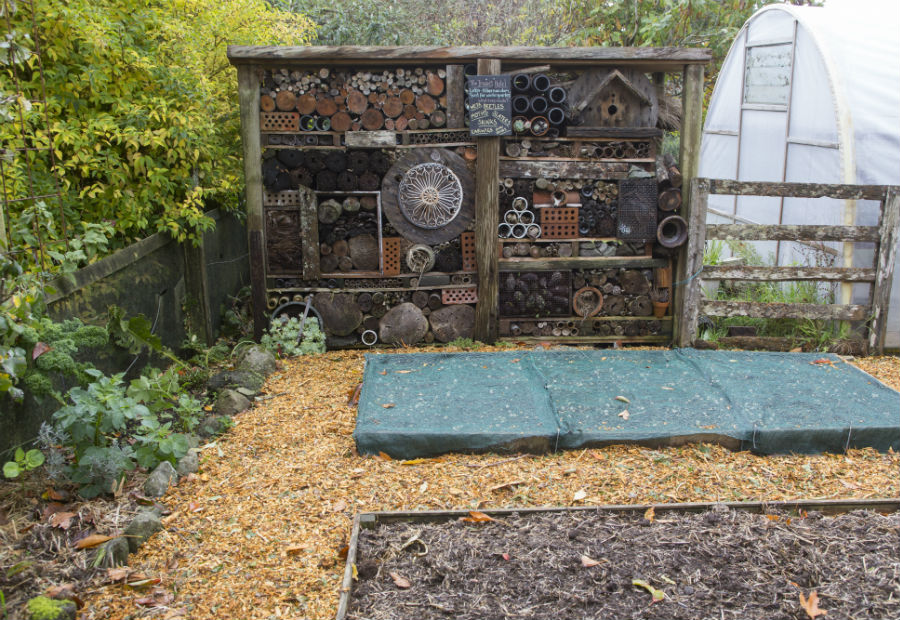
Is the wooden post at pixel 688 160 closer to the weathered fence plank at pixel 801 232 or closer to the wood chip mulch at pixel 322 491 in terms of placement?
the weathered fence plank at pixel 801 232

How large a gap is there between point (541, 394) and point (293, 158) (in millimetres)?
3091

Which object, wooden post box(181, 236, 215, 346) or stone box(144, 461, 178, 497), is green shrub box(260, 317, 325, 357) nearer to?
wooden post box(181, 236, 215, 346)

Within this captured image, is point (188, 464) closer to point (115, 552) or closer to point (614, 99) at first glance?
point (115, 552)

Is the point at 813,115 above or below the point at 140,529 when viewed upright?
above

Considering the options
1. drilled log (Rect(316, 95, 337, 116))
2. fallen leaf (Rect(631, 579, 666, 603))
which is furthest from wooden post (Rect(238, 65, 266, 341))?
fallen leaf (Rect(631, 579, 666, 603))

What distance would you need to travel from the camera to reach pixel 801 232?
6332 millimetres

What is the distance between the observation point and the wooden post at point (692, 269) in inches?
256

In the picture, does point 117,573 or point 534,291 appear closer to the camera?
point 117,573

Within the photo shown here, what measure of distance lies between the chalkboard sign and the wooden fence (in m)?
1.83

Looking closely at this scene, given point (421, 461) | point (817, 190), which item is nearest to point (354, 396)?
point (421, 461)

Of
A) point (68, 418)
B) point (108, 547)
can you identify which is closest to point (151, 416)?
point (68, 418)

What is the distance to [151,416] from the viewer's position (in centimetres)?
362

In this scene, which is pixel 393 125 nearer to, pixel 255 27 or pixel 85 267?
pixel 255 27

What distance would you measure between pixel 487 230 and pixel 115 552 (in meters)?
4.30
